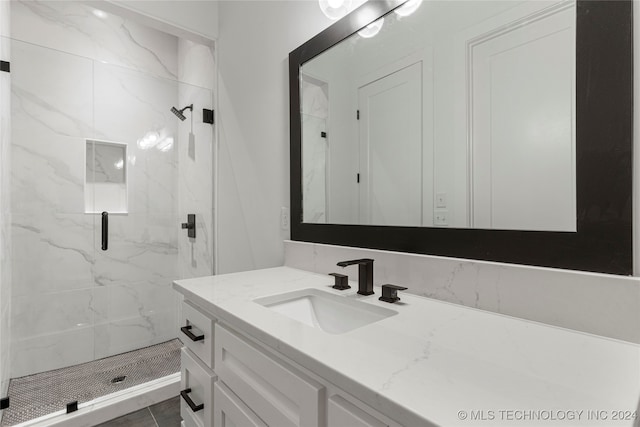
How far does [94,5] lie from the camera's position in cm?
171

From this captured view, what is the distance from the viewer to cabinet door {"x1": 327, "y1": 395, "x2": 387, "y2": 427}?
464mm

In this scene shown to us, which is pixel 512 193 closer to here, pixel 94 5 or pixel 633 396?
pixel 633 396

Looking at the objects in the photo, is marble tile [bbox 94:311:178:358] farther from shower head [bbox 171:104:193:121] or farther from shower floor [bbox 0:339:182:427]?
shower head [bbox 171:104:193:121]

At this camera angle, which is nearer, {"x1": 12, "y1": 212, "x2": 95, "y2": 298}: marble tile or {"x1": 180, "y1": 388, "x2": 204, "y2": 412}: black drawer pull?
{"x1": 180, "y1": 388, "x2": 204, "y2": 412}: black drawer pull

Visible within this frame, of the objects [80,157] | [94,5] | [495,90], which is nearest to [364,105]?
[495,90]

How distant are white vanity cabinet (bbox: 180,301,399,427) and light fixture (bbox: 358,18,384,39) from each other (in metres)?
1.12

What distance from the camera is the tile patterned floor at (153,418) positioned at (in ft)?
5.21

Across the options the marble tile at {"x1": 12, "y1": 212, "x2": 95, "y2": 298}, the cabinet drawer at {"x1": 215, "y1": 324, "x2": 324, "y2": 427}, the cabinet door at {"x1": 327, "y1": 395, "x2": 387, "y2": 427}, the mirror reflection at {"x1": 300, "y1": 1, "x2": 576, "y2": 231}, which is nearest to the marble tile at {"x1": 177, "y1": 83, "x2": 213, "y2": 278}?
the marble tile at {"x1": 12, "y1": 212, "x2": 95, "y2": 298}

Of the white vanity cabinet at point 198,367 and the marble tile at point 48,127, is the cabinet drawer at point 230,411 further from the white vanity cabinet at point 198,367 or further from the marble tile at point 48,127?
the marble tile at point 48,127

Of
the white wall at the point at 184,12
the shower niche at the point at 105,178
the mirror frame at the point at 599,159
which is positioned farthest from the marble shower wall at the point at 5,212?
the mirror frame at the point at 599,159

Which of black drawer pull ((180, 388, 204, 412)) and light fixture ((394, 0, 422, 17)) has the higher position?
light fixture ((394, 0, 422, 17))

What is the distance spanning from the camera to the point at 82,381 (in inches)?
70.4

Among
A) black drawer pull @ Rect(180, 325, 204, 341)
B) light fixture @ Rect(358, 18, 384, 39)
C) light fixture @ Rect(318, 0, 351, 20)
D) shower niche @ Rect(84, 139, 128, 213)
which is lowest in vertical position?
black drawer pull @ Rect(180, 325, 204, 341)

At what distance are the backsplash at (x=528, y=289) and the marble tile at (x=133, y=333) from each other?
6.26ft
